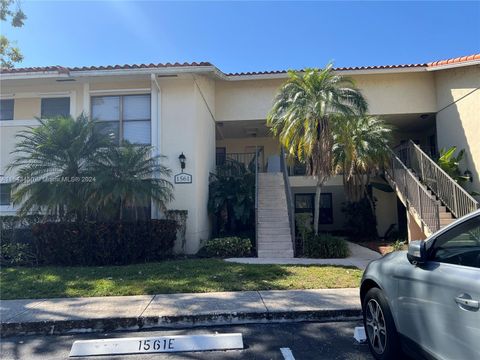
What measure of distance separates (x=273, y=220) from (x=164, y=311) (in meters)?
7.41

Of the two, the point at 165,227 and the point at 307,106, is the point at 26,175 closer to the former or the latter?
the point at 165,227

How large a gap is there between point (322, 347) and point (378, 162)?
1059 centimetres

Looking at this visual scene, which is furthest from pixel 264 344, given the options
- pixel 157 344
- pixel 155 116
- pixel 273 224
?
pixel 155 116

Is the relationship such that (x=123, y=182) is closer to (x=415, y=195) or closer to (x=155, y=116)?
(x=155, y=116)

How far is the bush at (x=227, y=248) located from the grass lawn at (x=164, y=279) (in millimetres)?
1607

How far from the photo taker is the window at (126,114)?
40.1 feet

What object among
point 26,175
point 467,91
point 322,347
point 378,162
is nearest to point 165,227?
point 26,175

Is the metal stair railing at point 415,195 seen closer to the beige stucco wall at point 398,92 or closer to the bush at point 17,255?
the beige stucco wall at point 398,92

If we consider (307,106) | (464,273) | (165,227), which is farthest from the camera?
(307,106)

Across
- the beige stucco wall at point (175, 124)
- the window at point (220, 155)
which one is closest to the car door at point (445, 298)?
the beige stucco wall at point (175, 124)

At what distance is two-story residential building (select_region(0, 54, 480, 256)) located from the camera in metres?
11.6

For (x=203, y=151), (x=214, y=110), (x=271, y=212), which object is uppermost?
(x=214, y=110)

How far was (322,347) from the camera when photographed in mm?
4344

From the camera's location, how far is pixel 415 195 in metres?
11.5
